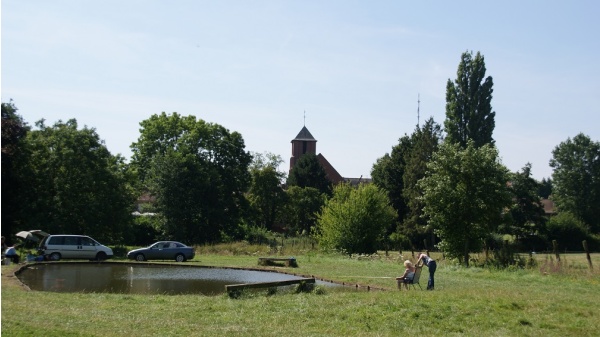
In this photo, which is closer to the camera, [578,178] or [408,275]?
[408,275]

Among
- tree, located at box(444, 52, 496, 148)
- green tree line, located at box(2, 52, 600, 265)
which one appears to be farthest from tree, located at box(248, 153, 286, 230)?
tree, located at box(444, 52, 496, 148)

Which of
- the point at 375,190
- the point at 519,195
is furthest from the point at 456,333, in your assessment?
the point at 519,195

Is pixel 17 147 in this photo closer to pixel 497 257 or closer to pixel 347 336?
pixel 497 257

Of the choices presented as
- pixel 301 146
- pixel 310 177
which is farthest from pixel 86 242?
pixel 301 146

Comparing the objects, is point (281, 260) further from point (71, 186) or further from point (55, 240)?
point (71, 186)

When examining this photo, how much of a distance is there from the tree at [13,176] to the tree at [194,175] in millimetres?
14074

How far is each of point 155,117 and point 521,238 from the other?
42.4 meters

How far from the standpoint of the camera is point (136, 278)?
2694 centimetres

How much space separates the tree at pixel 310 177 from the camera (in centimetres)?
9200

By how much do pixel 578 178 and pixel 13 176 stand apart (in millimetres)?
77063

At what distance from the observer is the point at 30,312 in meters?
14.7

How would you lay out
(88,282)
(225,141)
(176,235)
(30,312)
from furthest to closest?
1. (225,141)
2. (176,235)
3. (88,282)
4. (30,312)

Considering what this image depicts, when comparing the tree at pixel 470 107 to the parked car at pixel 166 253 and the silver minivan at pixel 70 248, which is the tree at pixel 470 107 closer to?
the parked car at pixel 166 253

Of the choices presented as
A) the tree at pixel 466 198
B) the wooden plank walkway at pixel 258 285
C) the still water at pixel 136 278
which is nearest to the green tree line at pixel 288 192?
the tree at pixel 466 198
